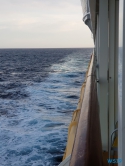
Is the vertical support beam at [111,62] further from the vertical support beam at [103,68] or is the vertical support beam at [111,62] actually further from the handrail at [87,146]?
the handrail at [87,146]

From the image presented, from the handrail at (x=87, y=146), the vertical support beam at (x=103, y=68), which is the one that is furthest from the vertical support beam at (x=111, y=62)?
the handrail at (x=87, y=146)

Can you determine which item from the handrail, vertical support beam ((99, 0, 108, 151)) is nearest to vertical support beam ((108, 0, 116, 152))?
vertical support beam ((99, 0, 108, 151))

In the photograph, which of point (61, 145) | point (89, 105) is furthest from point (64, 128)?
point (89, 105)

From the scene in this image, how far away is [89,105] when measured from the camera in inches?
28.3

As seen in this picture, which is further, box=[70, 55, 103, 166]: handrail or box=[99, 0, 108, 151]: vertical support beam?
box=[99, 0, 108, 151]: vertical support beam

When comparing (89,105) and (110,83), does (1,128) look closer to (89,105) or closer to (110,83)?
(110,83)

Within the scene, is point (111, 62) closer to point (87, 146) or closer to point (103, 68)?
point (103, 68)

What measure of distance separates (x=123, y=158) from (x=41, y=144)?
6102 mm

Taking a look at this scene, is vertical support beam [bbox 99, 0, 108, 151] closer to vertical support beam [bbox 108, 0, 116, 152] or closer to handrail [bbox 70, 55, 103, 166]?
vertical support beam [bbox 108, 0, 116, 152]

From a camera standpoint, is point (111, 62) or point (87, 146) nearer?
point (87, 146)

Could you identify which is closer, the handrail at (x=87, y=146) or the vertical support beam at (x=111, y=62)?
the handrail at (x=87, y=146)

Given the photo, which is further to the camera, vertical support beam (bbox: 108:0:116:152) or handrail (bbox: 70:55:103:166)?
vertical support beam (bbox: 108:0:116:152)

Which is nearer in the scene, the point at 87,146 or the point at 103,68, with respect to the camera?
the point at 87,146

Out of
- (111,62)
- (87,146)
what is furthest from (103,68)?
(87,146)
